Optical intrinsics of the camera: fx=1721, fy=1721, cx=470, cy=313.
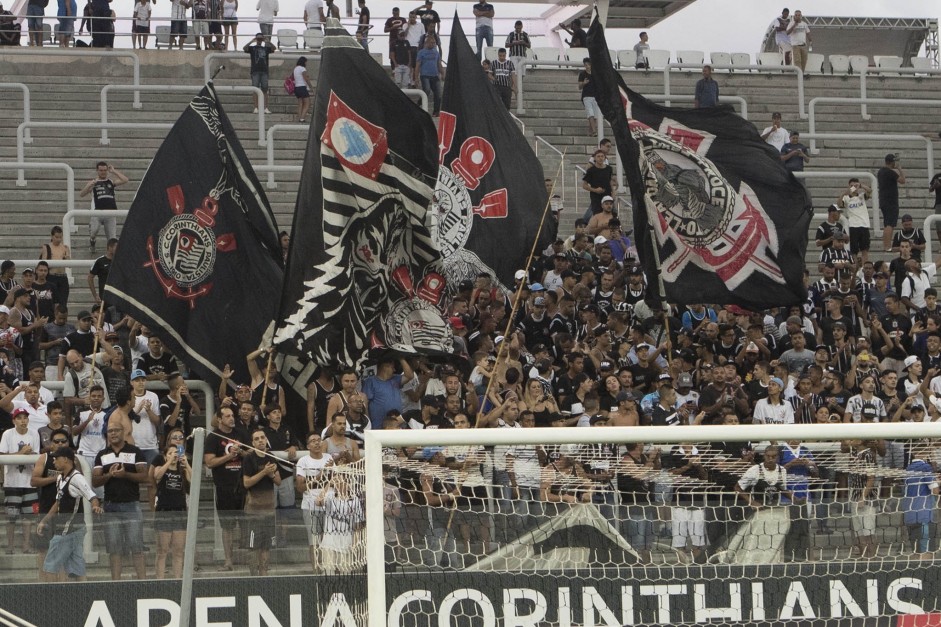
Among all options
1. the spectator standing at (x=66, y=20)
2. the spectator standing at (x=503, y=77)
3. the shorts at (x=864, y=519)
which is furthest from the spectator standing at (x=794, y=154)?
the shorts at (x=864, y=519)

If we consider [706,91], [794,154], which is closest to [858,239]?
[794,154]

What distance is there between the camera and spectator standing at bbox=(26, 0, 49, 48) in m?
27.4

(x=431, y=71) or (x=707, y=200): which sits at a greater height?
(x=431, y=71)

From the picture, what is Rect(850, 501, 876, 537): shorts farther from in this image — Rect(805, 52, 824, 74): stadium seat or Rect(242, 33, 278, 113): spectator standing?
Rect(805, 52, 824, 74): stadium seat

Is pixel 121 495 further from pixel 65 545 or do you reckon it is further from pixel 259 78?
pixel 259 78

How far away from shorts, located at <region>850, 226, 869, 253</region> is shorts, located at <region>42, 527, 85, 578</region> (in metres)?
11.5

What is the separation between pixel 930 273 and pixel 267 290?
8384mm

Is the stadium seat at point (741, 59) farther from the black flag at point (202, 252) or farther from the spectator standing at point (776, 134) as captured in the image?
the black flag at point (202, 252)

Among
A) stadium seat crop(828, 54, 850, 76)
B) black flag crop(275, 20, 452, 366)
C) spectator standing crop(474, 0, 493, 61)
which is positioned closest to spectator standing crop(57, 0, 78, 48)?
spectator standing crop(474, 0, 493, 61)

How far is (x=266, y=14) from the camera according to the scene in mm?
28188

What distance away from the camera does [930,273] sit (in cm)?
2000

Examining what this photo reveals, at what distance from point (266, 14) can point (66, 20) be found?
3.20m

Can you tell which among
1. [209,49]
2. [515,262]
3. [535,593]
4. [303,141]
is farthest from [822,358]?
[209,49]

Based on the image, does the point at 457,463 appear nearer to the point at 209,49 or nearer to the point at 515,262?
the point at 515,262
